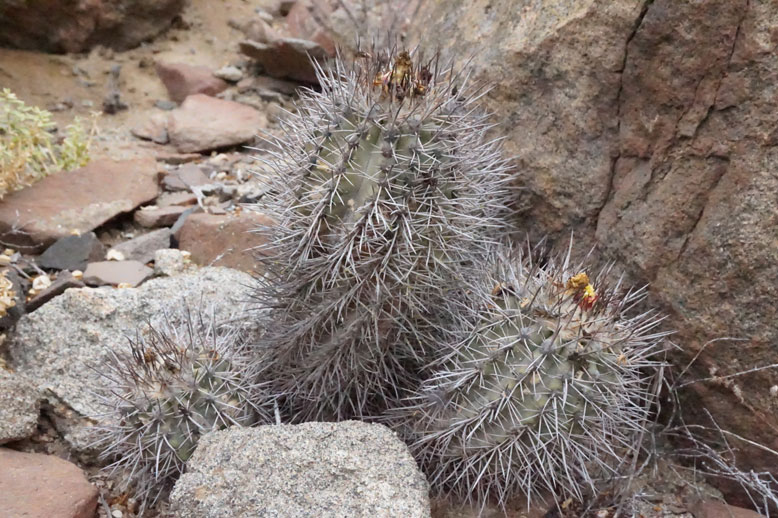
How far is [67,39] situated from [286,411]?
3680 millimetres

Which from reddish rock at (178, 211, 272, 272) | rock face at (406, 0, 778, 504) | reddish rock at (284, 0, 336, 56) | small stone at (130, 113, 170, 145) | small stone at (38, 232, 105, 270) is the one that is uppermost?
rock face at (406, 0, 778, 504)

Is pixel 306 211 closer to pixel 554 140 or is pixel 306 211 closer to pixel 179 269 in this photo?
pixel 554 140

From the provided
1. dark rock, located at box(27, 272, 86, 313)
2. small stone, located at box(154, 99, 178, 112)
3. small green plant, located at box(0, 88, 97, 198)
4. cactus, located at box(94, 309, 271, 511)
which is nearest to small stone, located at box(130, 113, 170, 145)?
small stone, located at box(154, 99, 178, 112)

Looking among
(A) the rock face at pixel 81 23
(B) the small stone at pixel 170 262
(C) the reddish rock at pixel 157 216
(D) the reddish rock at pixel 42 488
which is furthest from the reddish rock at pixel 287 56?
(D) the reddish rock at pixel 42 488

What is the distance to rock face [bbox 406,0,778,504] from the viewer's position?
241cm

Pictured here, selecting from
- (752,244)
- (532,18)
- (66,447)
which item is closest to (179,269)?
(66,447)

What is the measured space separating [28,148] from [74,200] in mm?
350

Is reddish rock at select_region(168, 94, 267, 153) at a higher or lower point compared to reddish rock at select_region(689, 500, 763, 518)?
lower

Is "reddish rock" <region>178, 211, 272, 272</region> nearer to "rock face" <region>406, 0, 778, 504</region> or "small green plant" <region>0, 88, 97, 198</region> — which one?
"small green plant" <region>0, 88, 97, 198</region>

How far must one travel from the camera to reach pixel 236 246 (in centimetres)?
350

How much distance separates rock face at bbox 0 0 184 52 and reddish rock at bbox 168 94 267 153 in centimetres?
95

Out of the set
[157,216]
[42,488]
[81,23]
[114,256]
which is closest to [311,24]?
[81,23]

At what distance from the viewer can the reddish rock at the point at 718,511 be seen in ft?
8.37

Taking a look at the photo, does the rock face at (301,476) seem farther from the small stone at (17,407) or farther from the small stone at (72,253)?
the small stone at (72,253)
